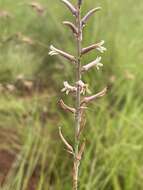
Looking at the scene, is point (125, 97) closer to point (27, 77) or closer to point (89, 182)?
point (27, 77)

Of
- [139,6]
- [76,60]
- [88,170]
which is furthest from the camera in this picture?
[139,6]

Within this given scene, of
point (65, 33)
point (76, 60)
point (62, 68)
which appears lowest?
point (76, 60)

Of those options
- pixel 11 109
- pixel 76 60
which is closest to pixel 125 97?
pixel 11 109

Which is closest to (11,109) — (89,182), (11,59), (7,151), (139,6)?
(7,151)

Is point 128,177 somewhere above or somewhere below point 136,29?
below

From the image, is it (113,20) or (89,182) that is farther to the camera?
(113,20)

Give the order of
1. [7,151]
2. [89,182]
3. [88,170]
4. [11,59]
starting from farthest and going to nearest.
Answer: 1. [11,59]
2. [7,151]
3. [88,170]
4. [89,182]
